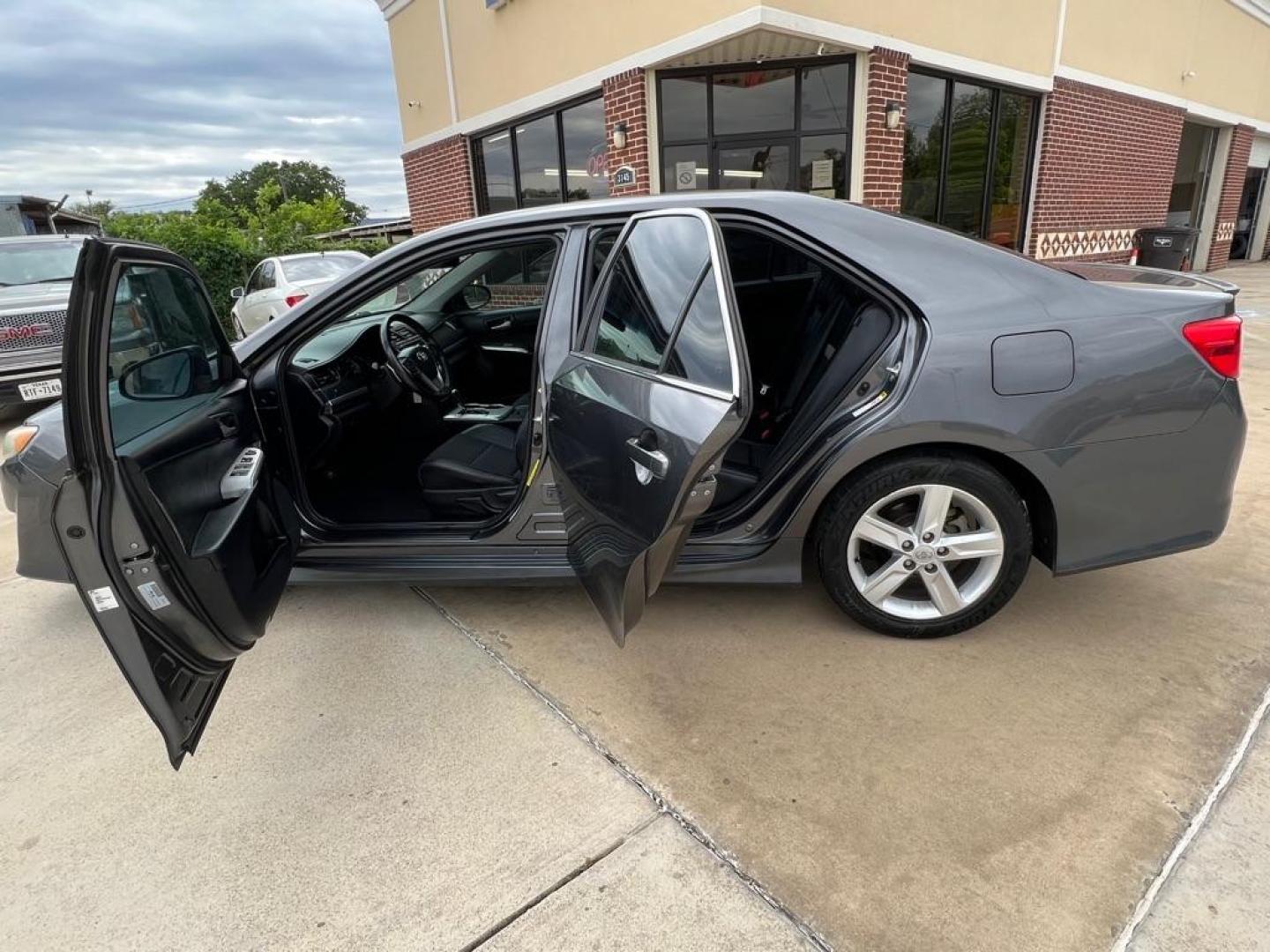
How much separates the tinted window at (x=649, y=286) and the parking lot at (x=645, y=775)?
1.08 meters

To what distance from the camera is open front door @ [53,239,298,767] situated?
1.66 m

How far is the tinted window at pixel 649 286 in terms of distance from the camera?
2018 millimetres

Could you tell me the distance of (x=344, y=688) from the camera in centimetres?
248

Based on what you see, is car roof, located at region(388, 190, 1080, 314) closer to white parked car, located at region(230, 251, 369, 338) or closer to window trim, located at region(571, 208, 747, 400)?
window trim, located at region(571, 208, 747, 400)

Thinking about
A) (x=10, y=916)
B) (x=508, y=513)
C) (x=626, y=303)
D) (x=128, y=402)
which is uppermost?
(x=626, y=303)

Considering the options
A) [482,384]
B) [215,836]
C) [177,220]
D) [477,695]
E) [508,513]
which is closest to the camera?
[215,836]

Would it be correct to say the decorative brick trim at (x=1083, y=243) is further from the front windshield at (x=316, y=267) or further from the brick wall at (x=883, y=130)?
the front windshield at (x=316, y=267)

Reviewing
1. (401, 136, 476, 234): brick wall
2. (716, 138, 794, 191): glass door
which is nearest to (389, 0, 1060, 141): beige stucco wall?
(401, 136, 476, 234): brick wall

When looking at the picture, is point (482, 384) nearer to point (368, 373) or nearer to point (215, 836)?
point (368, 373)

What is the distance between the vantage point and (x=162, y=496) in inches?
75.5

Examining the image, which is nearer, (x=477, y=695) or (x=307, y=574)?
(x=477, y=695)

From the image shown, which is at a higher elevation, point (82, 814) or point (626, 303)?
point (626, 303)

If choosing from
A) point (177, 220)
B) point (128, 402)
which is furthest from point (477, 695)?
point (177, 220)

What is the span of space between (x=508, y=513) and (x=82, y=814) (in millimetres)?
1430
